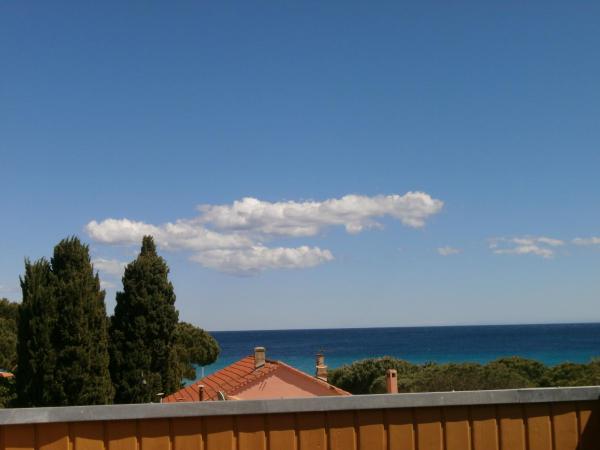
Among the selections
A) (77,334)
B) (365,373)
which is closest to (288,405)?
(77,334)

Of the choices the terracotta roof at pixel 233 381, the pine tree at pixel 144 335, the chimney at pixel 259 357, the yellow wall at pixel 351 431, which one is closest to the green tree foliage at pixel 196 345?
the terracotta roof at pixel 233 381

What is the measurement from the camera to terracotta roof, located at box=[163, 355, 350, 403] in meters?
22.1

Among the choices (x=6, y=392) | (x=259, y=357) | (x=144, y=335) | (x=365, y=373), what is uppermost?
(x=144, y=335)

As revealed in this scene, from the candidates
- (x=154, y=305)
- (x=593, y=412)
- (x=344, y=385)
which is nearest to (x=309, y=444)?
(x=593, y=412)

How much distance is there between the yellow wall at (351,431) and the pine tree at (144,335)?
68.7 feet

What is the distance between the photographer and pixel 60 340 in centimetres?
2003

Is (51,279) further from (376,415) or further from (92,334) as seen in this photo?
(376,415)

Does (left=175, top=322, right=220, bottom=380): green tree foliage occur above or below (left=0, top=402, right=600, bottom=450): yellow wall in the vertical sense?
below

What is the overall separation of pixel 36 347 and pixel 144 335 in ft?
18.0

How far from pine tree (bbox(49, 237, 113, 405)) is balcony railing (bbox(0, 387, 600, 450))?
17017 mm

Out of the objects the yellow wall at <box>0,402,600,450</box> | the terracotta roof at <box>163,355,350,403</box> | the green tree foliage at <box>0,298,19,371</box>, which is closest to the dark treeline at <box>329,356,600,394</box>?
the terracotta roof at <box>163,355,350,403</box>

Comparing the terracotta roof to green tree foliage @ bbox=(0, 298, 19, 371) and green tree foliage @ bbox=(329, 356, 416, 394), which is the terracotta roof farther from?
green tree foliage @ bbox=(329, 356, 416, 394)

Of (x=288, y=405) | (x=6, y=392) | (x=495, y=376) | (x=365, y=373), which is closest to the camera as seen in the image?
(x=288, y=405)

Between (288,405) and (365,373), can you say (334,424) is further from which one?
(365,373)
